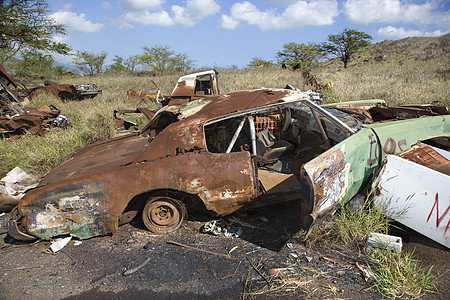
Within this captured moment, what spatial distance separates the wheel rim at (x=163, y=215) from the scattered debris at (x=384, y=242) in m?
1.94

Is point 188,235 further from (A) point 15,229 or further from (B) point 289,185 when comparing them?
(A) point 15,229

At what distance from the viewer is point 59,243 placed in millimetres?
3139

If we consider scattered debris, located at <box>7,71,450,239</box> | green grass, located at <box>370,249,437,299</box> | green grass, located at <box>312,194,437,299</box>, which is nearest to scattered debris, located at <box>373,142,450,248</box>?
green grass, located at <box>312,194,437,299</box>

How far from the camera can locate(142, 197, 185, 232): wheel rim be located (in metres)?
3.20

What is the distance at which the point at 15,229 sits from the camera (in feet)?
9.66

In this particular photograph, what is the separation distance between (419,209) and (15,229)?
13.2 feet

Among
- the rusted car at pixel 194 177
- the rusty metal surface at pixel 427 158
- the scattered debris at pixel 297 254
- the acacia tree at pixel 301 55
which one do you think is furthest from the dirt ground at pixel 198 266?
the acacia tree at pixel 301 55

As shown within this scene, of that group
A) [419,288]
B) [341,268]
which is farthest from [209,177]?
[419,288]

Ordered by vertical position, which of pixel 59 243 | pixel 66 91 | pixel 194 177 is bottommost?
pixel 59 243

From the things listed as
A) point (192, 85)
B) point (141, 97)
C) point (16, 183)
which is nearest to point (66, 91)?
point (141, 97)

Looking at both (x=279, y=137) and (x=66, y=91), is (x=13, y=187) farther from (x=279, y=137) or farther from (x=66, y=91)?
(x=66, y=91)

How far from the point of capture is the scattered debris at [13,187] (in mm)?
3957

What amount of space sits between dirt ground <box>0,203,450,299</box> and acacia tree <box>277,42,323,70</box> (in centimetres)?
1843

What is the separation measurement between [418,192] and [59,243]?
3746mm
